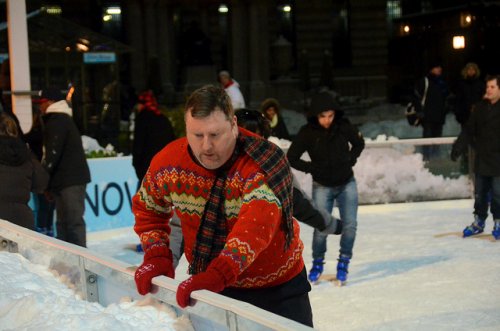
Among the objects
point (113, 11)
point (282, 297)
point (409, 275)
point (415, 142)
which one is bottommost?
point (409, 275)

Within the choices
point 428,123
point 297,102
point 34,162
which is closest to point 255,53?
point 297,102

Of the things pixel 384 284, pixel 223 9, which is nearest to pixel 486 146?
pixel 384 284

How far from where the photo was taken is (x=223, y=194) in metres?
3.12

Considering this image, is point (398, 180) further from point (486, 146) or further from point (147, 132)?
point (147, 132)

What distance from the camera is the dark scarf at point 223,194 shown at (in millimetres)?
3098

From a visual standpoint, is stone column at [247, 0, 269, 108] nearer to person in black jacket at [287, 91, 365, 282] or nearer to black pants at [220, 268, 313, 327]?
person in black jacket at [287, 91, 365, 282]

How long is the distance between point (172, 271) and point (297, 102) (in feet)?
73.0

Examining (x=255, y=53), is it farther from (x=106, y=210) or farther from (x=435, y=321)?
(x=435, y=321)

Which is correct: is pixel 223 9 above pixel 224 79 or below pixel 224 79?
above

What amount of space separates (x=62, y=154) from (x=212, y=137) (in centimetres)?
514

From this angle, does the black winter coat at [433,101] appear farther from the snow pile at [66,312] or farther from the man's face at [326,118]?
the snow pile at [66,312]

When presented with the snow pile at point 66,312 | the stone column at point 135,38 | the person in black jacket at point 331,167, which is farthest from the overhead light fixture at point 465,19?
the snow pile at point 66,312

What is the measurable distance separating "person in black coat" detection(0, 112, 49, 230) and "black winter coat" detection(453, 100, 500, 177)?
436 cm

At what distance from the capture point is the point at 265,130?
15.1 ft
